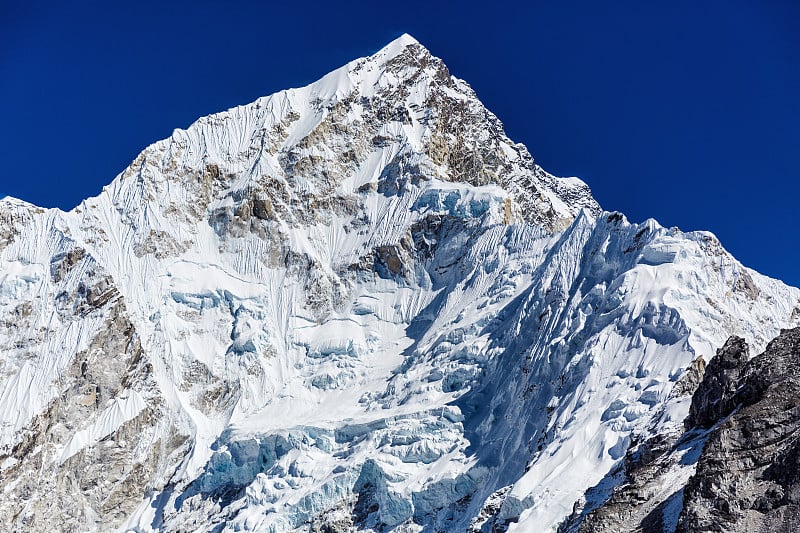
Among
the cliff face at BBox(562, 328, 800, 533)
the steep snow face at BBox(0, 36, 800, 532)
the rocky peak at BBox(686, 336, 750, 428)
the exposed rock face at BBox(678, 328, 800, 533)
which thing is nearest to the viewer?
the exposed rock face at BBox(678, 328, 800, 533)

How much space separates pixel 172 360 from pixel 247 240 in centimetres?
2233

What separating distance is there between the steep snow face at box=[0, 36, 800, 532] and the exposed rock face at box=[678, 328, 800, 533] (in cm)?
1679

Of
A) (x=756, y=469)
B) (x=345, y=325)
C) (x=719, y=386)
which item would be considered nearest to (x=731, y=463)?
(x=756, y=469)

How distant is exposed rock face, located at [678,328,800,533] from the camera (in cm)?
3775

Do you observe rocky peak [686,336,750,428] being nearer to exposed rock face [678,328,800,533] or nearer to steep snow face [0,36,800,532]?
steep snow face [0,36,800,532]

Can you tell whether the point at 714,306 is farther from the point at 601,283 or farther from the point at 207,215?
the point at 207,215

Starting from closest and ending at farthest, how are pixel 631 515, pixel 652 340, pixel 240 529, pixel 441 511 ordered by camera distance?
1. pixel 631 515
2. pixel 652 340
3. pixel 441 511
4. pixel 240 529

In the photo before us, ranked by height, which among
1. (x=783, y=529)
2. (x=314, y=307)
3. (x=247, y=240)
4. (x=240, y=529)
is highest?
(x=247, y=240)

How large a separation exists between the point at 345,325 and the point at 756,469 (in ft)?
300

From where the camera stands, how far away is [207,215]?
493ft

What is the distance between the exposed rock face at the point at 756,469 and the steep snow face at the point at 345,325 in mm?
16791

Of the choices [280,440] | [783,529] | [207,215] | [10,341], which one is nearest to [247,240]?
[207,215]

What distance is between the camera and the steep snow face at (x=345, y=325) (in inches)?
3310

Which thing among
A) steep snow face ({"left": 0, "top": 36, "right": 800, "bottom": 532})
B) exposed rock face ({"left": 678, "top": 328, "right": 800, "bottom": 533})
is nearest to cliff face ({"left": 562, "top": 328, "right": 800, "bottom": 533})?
exposed rock face ({"left": 678, "top": 328, "right": 800, "bottom": 533})
